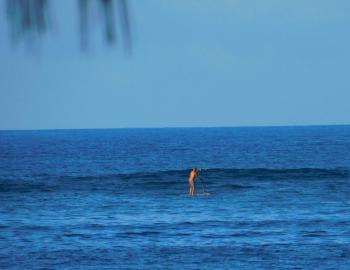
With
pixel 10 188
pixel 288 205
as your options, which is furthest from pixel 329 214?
pixel 10 188

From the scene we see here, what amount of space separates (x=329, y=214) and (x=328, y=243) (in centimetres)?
1022

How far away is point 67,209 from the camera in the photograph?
42.4 meters

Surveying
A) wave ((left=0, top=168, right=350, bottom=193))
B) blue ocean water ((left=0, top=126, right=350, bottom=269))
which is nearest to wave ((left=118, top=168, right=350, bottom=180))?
wave ((left=0, top=168, right=350, bottom=193))

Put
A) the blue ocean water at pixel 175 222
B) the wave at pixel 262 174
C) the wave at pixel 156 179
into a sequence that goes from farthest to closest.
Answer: the wave at pixel 262 174, the wave at pixel 156 179, the blue ocean water at pixel 175 222

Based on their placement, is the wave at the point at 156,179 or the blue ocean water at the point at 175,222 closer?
the blue ocean water at the point at 175,222

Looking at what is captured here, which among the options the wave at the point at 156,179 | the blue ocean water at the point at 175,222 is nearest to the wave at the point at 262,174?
the wave at the point at 156,179

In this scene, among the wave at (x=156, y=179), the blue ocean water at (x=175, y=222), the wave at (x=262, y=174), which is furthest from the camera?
the wave at (x=262, y=174)

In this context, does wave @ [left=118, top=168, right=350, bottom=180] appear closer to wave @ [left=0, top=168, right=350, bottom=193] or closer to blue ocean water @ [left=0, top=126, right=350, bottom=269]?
wave @ [left=0, top=168, right=350, bottom=193]

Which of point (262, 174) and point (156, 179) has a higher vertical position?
point (156, 179)

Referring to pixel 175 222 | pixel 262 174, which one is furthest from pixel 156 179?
pixel 175 222

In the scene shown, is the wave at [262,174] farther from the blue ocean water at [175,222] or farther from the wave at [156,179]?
the blue ocean water at [175,222]

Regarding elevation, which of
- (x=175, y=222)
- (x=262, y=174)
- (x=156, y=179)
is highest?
(x=156, y=179)

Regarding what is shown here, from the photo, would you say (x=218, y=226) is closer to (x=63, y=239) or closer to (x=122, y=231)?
(x=122, y=231)

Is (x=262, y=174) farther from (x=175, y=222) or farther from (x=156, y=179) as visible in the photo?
(x=175, y=222)
